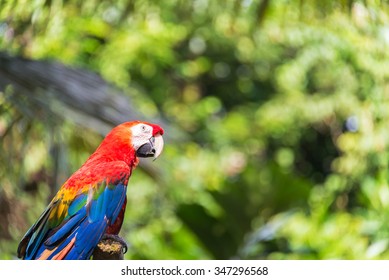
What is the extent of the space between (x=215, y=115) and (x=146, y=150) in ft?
8.04

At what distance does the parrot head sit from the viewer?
0.87m

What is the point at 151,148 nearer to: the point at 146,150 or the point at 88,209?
the point at 146,150

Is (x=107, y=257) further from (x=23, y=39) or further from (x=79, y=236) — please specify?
(x=23, y=39)

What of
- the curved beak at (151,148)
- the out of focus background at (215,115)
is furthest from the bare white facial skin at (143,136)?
the out of focus background at (215,115)

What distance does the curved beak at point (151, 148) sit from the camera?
879mm

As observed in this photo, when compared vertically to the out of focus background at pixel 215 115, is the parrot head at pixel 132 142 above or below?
below

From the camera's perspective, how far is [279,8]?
1.53 meters

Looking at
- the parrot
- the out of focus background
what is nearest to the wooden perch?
the parrot

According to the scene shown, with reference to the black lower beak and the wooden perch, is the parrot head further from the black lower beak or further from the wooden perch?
the wooden perch

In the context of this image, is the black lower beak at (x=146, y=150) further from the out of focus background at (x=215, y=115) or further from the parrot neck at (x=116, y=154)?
the out of focus background at (x=215, y=115)

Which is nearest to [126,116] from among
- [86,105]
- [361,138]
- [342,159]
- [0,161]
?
[86,105]

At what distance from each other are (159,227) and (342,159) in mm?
1144

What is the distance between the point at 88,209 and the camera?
852 mm

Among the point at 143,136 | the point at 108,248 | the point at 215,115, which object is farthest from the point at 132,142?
the point at 215,115
